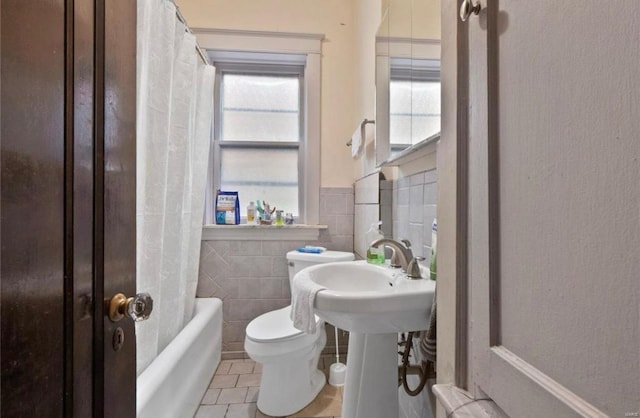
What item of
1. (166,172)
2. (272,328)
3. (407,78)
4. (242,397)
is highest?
(407,78)

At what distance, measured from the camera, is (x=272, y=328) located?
1.56m

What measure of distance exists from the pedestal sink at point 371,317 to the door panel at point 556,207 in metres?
0.28

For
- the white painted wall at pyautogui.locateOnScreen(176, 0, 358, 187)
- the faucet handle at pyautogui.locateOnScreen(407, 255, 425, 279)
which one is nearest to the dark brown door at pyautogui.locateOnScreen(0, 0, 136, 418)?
the faucet handle at pyautogui.locateOnScreen(407, 255, 425, 279)

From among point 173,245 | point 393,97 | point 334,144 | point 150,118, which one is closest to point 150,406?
point 173,245

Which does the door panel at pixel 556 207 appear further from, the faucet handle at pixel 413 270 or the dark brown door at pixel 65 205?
the dark brown door at pixel 65 205

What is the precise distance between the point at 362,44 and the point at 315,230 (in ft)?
4.09

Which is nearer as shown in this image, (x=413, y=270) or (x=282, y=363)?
(x=413, y=270)

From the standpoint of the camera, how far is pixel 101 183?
52cm

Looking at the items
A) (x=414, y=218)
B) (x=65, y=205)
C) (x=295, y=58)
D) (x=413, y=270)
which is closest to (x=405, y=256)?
(x=413, y=270)

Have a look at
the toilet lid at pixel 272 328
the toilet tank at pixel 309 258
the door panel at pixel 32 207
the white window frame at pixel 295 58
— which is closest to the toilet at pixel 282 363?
the toilet lid at pixel 272 328

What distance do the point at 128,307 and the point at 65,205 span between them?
219 mm

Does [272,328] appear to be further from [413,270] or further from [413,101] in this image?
[413,101]

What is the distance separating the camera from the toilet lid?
4.75 ft

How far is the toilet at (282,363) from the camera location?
144cm
